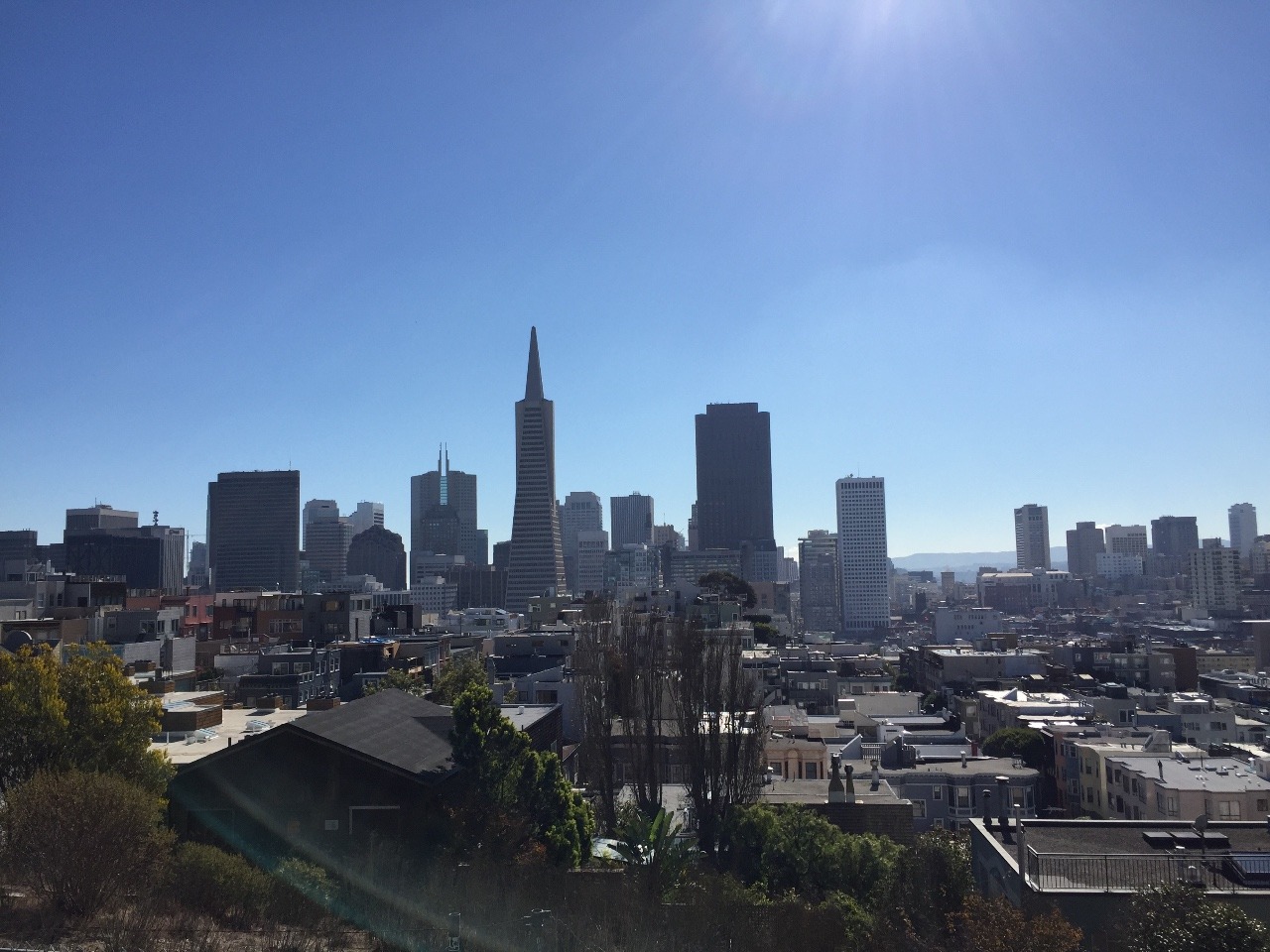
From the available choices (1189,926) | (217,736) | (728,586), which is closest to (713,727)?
(217,736)

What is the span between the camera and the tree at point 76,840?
469 inches

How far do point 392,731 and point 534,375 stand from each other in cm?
15533

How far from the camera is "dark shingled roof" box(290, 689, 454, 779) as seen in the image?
18.6m

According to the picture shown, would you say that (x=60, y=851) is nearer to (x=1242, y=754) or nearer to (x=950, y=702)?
(x=1242, y=754)

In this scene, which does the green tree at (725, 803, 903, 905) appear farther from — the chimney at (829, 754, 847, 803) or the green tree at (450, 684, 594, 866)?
the chimney at (829, 754, 847, 803)

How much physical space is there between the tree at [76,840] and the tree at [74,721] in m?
3.75

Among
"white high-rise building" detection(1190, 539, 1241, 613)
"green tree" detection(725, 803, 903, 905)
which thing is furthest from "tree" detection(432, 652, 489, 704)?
"white high-rise building" detection(1190, 539, 1241, 613)

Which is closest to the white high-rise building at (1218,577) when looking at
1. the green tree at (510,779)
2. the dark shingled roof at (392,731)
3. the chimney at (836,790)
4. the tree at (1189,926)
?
the chimney at (836,790)

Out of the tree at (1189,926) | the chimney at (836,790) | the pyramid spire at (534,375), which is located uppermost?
the pyramid spire at (534,375)

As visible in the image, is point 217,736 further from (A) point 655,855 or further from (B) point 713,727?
(A) point 655,855

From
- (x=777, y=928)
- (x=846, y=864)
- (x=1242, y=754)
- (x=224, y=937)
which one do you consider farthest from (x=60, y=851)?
(x=1242, y=754)

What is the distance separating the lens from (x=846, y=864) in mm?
20516

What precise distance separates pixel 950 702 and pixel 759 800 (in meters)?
46.9

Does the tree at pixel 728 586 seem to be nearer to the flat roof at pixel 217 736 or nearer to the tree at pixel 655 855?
the flat roof at pixel 217 736
